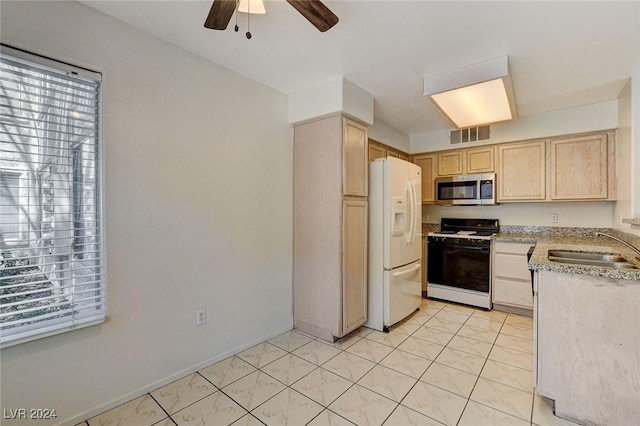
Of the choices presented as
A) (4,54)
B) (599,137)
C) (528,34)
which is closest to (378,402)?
(528,34)

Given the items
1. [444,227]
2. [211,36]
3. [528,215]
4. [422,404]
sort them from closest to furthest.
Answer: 1. [422,404]
2. [211,36]
3. [528,215]
4. [444,227]

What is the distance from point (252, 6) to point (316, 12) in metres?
0.43

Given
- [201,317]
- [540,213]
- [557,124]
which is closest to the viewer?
[201,317]

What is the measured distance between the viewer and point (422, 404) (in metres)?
1.83

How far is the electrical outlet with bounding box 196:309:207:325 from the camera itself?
2223 millimetres

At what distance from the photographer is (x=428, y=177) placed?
14.4 feet

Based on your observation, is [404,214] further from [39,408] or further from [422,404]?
[39,408]

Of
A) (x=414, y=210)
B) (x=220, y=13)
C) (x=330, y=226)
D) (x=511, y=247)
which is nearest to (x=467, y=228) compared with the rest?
(x=511, y=247)

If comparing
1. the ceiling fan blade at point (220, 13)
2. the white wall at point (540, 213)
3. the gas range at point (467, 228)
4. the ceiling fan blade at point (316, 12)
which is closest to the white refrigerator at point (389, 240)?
the gas range at point (467, 228)

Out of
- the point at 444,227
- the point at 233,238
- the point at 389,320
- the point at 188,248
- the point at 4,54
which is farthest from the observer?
the point at 444,227

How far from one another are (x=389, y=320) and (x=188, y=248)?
204 cm

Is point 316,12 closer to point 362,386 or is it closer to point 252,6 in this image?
point 252,6

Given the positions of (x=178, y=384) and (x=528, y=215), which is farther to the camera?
(x=528, y=215)

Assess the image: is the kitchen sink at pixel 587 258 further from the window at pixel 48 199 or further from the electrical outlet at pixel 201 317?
the window at pixel 48 199
